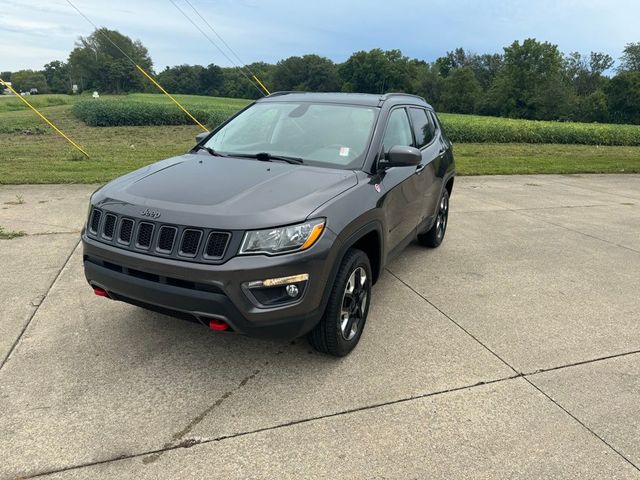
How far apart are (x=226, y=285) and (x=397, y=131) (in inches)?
95.0

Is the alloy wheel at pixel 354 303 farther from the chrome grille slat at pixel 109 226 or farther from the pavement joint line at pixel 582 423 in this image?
the chrome grille slat at pixel 109 226

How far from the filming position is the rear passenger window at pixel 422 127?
501 centimetres

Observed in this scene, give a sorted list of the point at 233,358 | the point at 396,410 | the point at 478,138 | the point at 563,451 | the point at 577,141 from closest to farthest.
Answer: the point at 563,451
the point at 396,410
the point at 233,358
the point at 478,138
the point at 577,141

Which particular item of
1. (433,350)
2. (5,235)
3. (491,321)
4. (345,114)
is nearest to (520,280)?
(491,321)

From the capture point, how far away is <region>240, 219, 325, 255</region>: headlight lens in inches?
107

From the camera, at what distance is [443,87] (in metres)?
95.2

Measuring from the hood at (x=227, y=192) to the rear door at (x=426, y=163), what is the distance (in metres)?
1.50

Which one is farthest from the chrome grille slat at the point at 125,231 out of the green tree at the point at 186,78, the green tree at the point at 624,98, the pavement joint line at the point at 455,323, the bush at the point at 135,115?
the green tree at the point at 624,98

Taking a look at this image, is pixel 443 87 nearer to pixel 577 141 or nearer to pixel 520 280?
pixel 577 141

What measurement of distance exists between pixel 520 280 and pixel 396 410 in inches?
110

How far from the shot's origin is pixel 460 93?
303 feet

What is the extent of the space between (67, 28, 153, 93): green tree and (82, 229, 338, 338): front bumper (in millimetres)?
73524

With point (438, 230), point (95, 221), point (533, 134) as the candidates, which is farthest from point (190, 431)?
point (533, 134)

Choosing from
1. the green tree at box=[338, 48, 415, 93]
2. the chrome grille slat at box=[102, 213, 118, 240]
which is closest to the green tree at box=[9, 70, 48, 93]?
the green tree at box=[338, 48, 415, 93]
